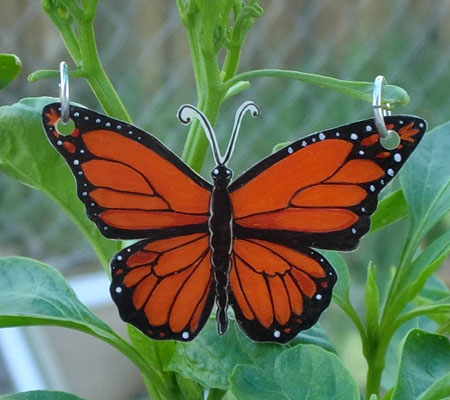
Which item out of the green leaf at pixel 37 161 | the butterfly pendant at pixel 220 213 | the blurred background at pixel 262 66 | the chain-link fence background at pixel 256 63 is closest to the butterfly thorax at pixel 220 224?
the butterfly pendant at pixel 220 213

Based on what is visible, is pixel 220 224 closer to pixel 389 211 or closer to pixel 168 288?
pixel 168 288

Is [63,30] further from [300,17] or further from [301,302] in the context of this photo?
[300,17]

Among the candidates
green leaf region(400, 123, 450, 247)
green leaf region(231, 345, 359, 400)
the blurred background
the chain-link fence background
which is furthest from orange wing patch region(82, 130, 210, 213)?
the chain-link fence background

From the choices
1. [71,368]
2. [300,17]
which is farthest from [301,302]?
[300,17]

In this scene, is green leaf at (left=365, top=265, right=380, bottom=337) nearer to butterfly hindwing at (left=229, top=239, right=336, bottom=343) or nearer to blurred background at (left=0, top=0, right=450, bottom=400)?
butterfly hindwing at (left=229, top=239, right=336, bottom=343)

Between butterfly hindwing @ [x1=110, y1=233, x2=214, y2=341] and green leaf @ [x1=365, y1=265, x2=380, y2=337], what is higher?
butterfly hindwing @ [x1=110, y1=233, x2=214, y2=341]
